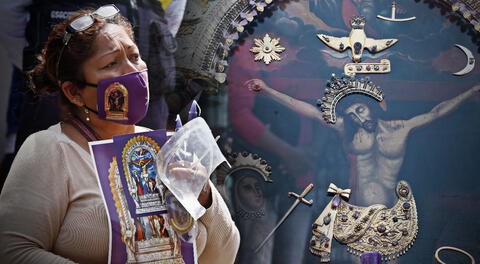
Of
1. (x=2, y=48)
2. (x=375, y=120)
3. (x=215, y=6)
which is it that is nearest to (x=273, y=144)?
(x=375, y=120)

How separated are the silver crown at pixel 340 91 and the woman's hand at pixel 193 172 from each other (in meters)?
1.62

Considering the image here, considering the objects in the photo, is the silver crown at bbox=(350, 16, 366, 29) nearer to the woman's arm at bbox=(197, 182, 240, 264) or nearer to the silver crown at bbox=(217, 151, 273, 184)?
the silver crown at bbox=(217, 151, 273, 184)

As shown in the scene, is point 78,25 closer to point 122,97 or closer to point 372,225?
point 122,97

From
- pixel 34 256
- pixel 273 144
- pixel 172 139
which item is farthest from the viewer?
pixel 273 144

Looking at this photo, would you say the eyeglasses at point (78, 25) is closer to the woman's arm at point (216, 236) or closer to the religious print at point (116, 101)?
the religious print at point (116, 101)

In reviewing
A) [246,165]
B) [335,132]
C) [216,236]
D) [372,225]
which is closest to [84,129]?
[216,236]

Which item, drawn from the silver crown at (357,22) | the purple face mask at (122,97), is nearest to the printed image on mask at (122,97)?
the purple face mask at (122,97)

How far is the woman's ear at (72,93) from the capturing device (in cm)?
181

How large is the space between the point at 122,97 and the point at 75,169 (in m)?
0.27

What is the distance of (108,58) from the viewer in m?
1.78

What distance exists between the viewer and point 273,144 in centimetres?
320

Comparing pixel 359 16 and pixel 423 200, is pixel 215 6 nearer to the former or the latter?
pixel 359 16

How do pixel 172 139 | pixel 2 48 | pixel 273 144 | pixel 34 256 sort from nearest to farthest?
pixel 34 256
pixel 172 139
pixel 2 48
pixel 273 144

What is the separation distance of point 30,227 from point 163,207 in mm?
348
